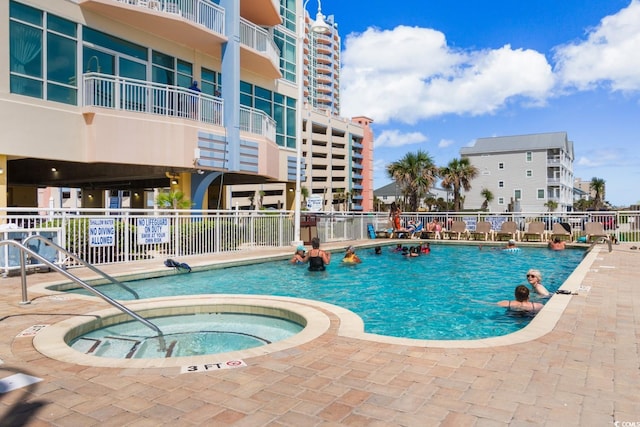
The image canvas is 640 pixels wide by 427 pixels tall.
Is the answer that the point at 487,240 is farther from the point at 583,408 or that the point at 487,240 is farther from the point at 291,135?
the point at 583,408

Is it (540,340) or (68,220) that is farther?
(68,220)

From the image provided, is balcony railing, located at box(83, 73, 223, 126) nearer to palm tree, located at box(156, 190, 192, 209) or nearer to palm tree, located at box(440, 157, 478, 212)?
palm tree, located at box(156, 190, 192, 209)

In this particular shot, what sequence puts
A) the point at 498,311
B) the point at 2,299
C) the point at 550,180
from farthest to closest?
the point at 550,180, the point at 498,311, the point at 2,299

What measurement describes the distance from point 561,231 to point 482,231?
354 centimetres

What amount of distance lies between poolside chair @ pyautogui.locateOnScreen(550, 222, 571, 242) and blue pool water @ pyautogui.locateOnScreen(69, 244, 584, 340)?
4354 mm

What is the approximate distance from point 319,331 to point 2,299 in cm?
538

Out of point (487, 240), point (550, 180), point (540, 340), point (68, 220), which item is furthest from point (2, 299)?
point (550, 180)

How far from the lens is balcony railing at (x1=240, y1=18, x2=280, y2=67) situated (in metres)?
19.6

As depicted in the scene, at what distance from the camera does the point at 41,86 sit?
42.9ft

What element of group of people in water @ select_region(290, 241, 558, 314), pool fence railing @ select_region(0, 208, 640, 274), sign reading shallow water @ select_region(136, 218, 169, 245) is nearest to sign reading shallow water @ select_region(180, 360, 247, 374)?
group of people in water @ select_region(290, 241, 558, 314)

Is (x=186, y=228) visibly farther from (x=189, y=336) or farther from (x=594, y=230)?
(x=594, y=230)

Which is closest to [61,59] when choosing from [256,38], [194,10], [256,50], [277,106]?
[194,10]

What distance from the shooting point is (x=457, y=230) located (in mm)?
23234

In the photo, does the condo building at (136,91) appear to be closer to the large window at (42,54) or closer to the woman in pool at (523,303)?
the large window at (42,54)
